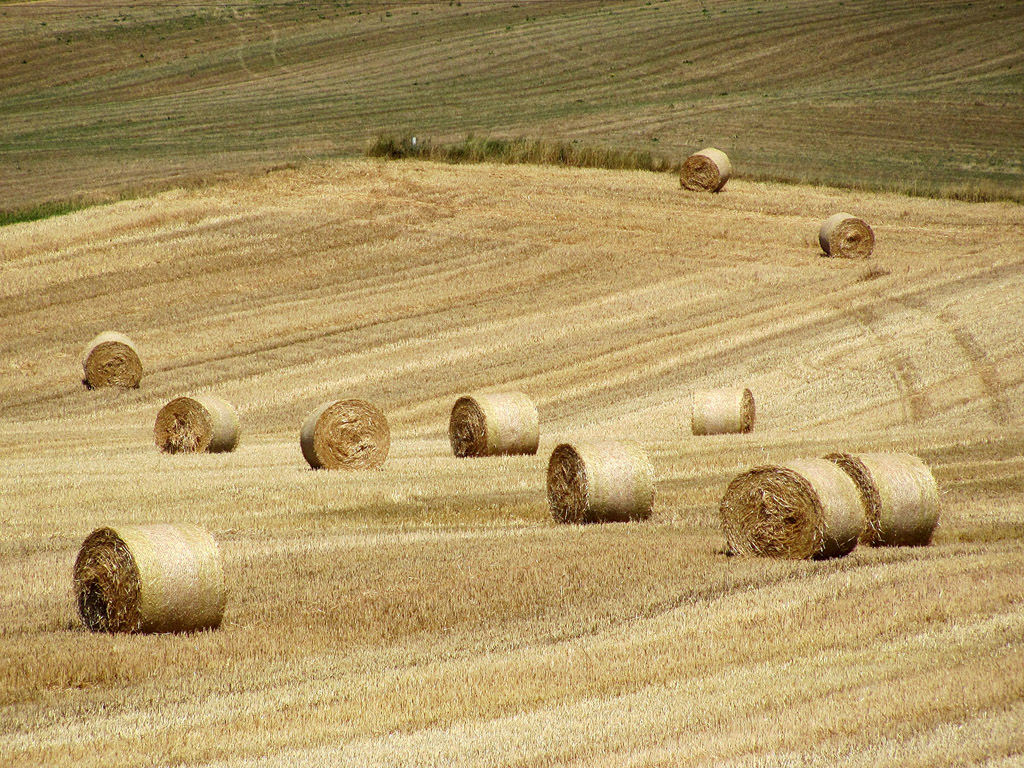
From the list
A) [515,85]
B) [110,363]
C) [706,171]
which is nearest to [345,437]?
[110,363]

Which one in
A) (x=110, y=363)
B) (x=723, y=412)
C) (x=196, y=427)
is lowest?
(x=723, y=412)

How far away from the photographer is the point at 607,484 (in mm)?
13141

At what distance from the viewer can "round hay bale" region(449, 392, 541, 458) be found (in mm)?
18281

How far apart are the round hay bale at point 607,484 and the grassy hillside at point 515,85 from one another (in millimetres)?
26332

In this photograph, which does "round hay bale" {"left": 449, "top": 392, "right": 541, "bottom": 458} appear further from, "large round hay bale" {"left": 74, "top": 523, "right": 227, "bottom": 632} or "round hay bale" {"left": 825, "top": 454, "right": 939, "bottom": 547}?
"large round hay bale" {"left": 74, "top": 523, "right": 227, "bottom": 632}

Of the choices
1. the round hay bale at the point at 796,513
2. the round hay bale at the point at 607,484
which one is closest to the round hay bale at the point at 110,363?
the round hay bale at the point at 607,484

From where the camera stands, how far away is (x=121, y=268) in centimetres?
3181

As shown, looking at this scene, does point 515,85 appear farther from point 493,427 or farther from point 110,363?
point 493,427

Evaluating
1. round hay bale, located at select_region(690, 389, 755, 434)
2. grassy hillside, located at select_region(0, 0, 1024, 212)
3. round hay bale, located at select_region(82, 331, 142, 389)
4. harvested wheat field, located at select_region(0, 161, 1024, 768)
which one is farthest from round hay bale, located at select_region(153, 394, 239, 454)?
grassy hillside, located at select_region(0, 0, 1024, 212)

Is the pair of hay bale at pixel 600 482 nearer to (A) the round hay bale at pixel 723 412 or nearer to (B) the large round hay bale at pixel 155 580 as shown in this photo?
(B) the large round hay bale at pixel 155 580

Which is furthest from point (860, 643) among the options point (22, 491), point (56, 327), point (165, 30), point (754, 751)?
point (165, 30)

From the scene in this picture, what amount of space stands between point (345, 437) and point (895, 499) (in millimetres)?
8660

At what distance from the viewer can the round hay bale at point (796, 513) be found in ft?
35.8

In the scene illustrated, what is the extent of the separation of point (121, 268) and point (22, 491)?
681 inches
